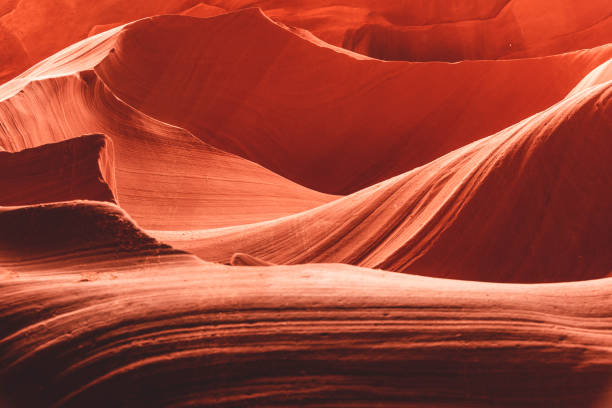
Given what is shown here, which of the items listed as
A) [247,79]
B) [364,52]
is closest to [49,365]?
[247,79]

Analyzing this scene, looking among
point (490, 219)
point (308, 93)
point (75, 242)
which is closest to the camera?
point (75, 242)

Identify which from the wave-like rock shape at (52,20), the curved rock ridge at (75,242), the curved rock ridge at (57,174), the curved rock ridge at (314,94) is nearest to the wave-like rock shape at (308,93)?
the curved rock ridge at (314,94)

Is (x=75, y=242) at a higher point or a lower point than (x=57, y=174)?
lower

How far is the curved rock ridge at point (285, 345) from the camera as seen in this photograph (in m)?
0.55

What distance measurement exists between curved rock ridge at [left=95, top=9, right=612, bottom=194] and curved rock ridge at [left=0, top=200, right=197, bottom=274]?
1270 mm

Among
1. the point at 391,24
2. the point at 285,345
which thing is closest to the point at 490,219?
the point at 285,345

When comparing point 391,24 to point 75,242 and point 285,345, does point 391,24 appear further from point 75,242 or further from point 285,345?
point 285,345

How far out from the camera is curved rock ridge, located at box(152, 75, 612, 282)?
111 cm

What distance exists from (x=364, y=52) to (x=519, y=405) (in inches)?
112

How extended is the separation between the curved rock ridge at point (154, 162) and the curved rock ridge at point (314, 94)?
234 mm

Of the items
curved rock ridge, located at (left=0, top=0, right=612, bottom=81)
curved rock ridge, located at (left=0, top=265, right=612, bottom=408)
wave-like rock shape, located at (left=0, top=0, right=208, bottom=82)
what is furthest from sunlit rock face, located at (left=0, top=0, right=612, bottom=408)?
wave-like rock shape, located at (left=0, top=0, right=208, bottom=82)

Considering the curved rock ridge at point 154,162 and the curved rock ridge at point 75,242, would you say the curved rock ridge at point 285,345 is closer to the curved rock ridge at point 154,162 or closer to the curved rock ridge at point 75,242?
the curved rock ridge at point 75,242

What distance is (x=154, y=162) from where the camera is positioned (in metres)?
1.71

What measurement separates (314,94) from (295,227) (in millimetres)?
1096
